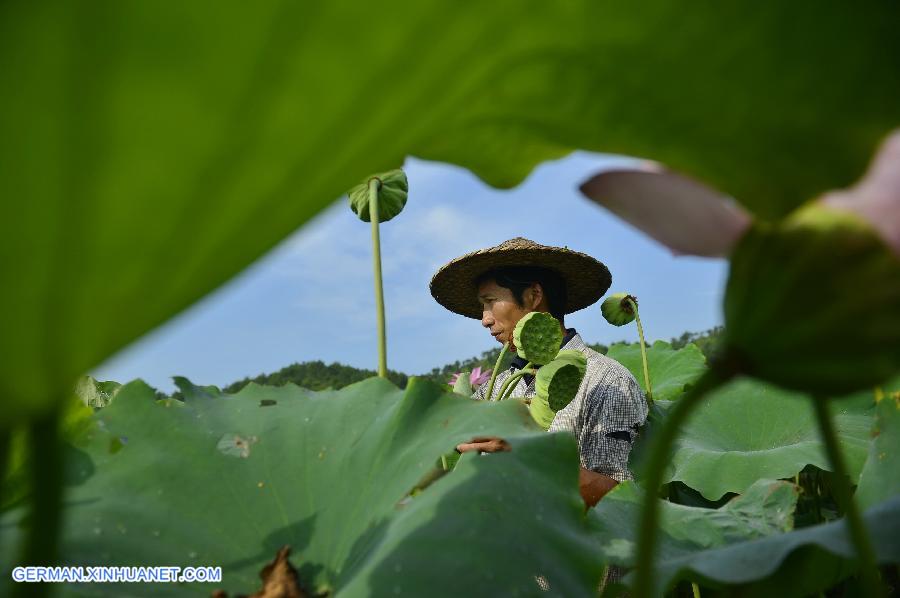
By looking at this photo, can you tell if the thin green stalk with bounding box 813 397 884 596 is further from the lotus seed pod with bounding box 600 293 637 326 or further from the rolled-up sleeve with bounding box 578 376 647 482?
the lotus seed pod with bounding box 600 293 637 326

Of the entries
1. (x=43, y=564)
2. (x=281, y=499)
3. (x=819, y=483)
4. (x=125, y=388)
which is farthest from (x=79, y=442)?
(x=819, y=483)

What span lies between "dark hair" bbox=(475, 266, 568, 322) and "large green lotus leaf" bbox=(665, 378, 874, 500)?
650mm

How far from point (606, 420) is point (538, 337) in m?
1.04

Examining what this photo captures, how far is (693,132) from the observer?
23 centimetres

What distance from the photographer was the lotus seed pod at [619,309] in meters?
2.57

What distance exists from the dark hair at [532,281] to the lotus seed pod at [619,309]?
18cm

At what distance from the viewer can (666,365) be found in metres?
3.11

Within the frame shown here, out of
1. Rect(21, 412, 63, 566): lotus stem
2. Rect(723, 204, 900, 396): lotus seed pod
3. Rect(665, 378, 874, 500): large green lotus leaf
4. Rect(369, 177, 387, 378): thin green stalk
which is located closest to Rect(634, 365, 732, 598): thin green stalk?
Rect(723, 204, 900, 396): lotus seed pod

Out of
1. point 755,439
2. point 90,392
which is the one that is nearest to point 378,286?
point 90,392

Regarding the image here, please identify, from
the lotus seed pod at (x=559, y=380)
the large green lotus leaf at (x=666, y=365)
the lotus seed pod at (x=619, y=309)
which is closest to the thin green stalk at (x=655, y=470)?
the lotus seed pod at (x=559, y=380)

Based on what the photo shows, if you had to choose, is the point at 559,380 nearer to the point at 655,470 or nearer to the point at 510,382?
the point at 510,382

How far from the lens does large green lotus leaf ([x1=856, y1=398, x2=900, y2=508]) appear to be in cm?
58

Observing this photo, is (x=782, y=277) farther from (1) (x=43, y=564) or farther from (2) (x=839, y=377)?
(1) (x=43, y=564)

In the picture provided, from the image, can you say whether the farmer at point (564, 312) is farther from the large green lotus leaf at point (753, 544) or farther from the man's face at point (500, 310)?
the large green lotus leaf at point (753, 544)
